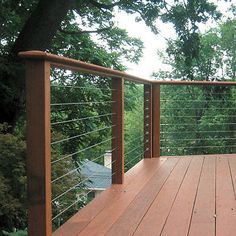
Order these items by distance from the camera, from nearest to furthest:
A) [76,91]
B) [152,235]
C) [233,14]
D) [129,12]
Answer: [152,235] < [76,91] < [129,12] < [233,14]

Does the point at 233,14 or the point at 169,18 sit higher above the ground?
the point at 233,14

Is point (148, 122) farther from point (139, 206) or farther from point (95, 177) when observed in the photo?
point (139, 206)

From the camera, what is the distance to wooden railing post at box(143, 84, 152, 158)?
5.14 metres

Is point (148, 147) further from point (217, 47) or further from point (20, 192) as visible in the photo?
point (217, 47)

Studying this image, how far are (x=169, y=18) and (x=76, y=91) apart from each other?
2.22 m

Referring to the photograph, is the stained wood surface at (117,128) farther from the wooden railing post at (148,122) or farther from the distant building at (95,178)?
the wooden railing post at (148,122)

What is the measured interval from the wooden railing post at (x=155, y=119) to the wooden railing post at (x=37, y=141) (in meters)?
3.32

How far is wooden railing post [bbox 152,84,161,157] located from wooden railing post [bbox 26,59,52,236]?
3.32 metres

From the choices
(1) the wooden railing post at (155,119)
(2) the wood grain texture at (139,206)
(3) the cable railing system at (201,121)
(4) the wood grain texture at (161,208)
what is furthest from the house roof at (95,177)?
(3) the cable railing system at (201,121)

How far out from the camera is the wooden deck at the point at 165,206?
2.49 metres

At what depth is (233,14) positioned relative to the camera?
1505cm

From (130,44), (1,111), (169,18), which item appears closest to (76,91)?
(1,111)

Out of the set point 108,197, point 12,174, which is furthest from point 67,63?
point 12,174

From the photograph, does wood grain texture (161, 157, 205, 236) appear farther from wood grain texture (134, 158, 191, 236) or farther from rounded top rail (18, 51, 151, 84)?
rounded top rail (18, 51, 151, 84)
